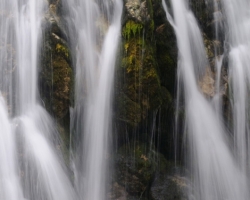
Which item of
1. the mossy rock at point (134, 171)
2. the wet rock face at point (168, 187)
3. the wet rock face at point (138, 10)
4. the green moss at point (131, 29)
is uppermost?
the wet rock face at point (138, 10)

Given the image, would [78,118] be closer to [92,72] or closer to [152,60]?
[92,72]

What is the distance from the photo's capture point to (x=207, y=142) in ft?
18.3

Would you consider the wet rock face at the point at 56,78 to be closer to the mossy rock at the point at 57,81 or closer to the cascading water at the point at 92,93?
the mossy rock at the point at 57,81

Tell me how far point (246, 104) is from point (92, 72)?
3036mm

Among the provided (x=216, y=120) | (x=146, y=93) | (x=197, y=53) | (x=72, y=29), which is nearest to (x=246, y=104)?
(x=216, y=120)

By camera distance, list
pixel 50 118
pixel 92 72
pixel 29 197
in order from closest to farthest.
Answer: pixel 29 197 < pixel 50 118 < pixel 92 72

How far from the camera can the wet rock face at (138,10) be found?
18.0ft

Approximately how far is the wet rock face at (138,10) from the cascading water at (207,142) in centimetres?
88

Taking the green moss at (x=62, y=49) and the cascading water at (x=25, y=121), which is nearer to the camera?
the cascading water at (x=25, y=121)

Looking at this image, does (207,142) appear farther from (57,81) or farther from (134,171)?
(57,81)

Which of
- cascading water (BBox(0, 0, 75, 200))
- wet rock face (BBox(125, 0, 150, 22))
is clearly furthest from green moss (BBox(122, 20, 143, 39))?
cascading water (BBox(0, 0, 75, 200))

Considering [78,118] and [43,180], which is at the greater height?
[78,118]

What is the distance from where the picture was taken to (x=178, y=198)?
5.38 m

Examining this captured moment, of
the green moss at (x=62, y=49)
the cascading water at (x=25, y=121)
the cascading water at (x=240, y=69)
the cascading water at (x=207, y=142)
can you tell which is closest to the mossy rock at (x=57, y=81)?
the green moss at (x=62, y=49)
